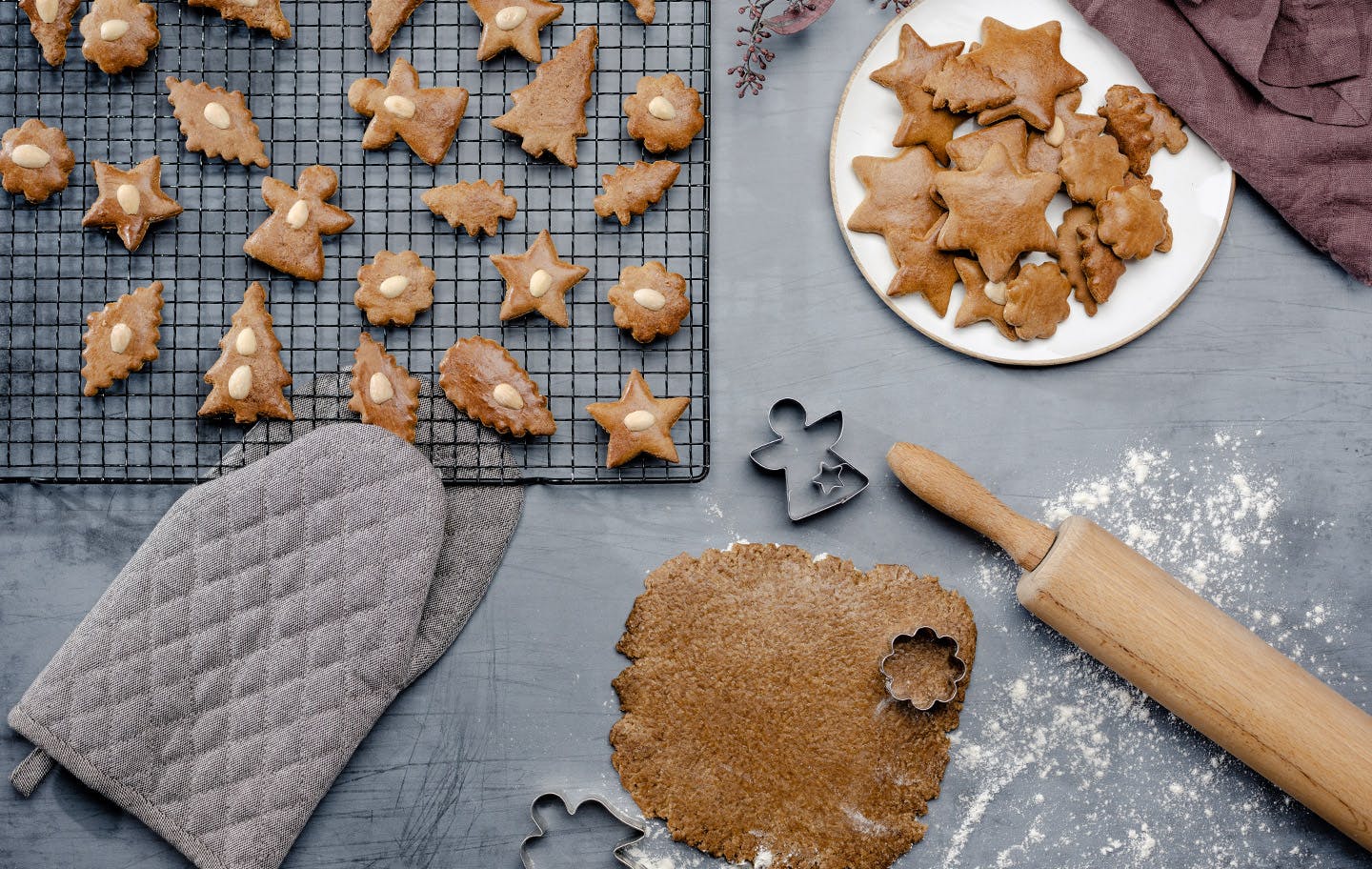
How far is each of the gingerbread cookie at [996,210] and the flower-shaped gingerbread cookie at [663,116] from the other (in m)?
0.42

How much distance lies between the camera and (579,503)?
5.39 ft

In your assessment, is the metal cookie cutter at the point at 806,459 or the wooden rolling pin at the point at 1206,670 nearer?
the wooden rolling pin at the point at 1206,670

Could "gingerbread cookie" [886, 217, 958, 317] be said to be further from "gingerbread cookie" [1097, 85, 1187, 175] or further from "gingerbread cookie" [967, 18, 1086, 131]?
"gingerbread cookie" [1097, 85, 1187, 175]

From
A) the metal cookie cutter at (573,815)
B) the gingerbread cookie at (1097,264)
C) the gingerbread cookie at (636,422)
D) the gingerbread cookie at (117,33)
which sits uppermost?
the gingerbread cookie at (117,33)

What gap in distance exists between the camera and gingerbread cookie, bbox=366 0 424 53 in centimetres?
160

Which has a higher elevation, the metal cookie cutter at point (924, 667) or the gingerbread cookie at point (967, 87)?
the gingerbread cookie at point (967, 87)

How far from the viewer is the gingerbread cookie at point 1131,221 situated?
156cm

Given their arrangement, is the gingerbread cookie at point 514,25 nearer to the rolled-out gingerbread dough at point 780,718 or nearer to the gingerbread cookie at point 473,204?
the gingerbread cookie at point 473,204

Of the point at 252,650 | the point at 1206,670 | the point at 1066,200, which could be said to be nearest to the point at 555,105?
the point at 1066,200

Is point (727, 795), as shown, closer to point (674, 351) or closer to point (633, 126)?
point (674, 351)

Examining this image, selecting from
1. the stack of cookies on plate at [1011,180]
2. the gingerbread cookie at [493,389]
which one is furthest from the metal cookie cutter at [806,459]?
the gingerbread cookie at [493,389]

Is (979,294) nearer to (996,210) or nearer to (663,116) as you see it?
(996,210)

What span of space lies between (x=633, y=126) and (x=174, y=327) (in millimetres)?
843

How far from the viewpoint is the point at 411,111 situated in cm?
158
